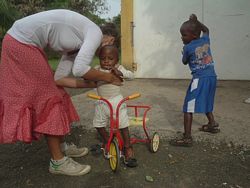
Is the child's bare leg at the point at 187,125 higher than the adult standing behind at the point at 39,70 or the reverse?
the reverse

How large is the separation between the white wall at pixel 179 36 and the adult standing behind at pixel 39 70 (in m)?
5.76

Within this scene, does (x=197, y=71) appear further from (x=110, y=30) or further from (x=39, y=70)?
(x=39, y=70)

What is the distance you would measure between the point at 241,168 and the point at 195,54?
132cm

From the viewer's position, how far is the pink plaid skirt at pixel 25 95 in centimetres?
304

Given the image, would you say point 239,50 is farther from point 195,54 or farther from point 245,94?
point 195,54

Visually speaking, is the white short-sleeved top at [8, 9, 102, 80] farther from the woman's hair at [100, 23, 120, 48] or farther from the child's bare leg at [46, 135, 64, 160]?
the child's bare leg at [46, 135, 64, 160]

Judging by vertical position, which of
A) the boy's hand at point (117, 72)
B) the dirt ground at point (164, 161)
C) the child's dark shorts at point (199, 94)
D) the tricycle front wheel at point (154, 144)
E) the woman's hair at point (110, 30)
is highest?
the woman's hair at point (110, 30)

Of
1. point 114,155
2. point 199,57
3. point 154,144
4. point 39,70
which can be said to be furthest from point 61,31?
point 199,57

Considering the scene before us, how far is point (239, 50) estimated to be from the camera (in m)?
8.34

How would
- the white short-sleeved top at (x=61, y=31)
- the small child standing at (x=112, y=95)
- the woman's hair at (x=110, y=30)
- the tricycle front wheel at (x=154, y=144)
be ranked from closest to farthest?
the white short-sleeved top at (x=61, y=31)
the woman's hair at (x=110, y=30)
the small child standing at (x=112, y=95)
the tricycle front wheel at (x=154, y=144)

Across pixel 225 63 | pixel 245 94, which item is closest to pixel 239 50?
pixel 225 63

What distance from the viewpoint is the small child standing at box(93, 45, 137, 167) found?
336 centimetres

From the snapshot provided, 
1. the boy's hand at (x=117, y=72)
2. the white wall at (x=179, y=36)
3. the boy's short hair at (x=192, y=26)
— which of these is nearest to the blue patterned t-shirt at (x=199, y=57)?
the boy's short hair at (x=192, y=26)

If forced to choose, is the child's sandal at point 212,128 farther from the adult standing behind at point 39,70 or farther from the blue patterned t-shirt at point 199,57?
the adult standing behind at point 39,70
